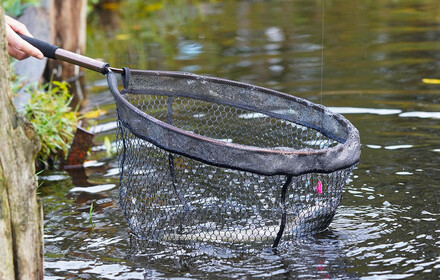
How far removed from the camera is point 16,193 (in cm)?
247

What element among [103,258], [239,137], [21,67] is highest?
[21,67]

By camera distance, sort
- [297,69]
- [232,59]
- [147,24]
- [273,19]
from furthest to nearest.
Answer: [147,24] → [273,19] → [232,59] → [297,69]

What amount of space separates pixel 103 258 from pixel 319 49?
19.2 ft

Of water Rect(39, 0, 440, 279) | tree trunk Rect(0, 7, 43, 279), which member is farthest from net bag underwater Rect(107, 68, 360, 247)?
tree trunk Rect(0, 7, 43, 279)

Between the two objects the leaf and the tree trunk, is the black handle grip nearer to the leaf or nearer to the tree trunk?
the tree trunk

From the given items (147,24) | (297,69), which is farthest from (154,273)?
(147,24)

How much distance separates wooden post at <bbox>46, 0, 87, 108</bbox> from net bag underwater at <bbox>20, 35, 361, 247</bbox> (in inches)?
162

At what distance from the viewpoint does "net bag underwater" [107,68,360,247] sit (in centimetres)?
292

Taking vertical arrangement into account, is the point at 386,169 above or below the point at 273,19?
below

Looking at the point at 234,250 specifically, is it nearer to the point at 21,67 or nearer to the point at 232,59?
the point at 21,67

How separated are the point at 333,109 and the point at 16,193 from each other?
394cm

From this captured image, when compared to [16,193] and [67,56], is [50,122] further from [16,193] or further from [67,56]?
[16,193]

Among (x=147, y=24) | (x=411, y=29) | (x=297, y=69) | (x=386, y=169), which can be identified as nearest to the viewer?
(x=386, y=169)

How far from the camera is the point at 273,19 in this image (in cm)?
1134
